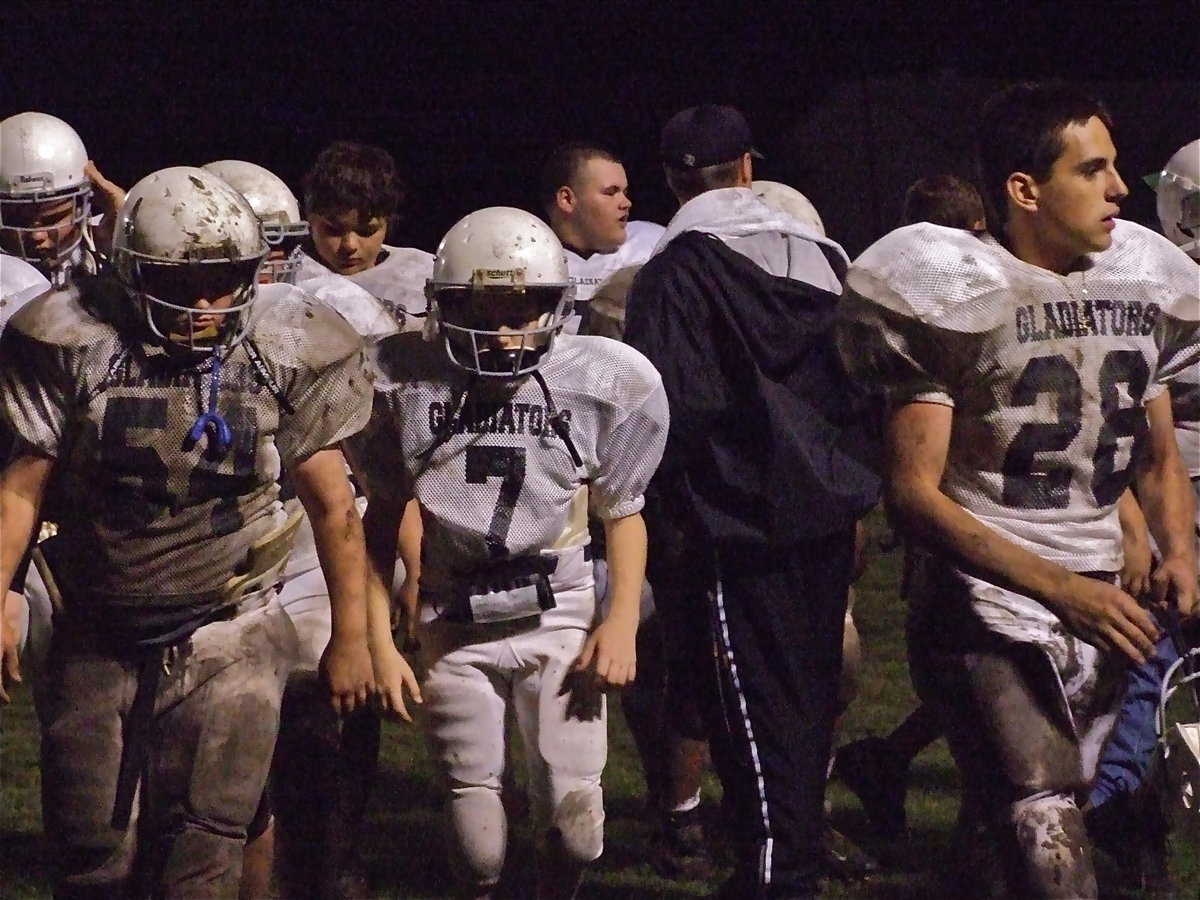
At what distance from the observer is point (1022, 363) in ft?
9.73

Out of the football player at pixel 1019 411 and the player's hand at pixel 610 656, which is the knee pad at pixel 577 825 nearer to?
the player's hand at pixel 610 656

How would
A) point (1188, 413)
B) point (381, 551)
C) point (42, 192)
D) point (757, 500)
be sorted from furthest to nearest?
point (42, 192), point (1188, 413), point (757, 500), point (381, 551)

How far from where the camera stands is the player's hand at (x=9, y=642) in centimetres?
300

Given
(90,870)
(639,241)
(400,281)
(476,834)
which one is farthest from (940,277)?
(639,241)

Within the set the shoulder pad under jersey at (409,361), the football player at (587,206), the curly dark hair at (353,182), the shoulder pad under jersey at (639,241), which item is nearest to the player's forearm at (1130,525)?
the shoulder pad under jersey at (409,361)

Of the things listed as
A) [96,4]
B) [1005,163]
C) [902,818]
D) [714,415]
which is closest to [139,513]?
[714,415]

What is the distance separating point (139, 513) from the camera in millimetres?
2996

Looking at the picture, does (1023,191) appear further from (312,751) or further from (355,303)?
(312,751)

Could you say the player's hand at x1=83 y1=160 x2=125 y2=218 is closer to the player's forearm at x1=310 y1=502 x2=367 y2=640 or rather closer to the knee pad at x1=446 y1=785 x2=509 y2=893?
the player's forearm at x1=310 y1=502 x2=367 y2=640

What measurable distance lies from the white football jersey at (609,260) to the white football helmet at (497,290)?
1.34 metres

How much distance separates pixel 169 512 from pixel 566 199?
229 centimetres

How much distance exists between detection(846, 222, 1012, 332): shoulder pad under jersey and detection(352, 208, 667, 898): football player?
0.55 m

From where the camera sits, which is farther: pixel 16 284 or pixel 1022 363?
pixel 16 284

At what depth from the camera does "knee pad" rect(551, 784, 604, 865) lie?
3.34 metres
